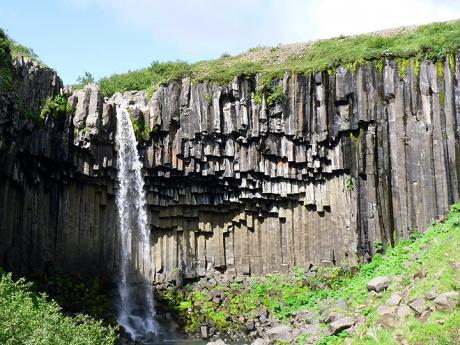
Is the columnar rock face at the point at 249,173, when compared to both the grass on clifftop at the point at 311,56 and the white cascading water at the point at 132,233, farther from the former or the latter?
the grass on clifftop at the point at 311,56

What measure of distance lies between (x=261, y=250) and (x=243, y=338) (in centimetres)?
542

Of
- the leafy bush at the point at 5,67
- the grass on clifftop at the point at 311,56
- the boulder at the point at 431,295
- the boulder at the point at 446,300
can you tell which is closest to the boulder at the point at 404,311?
the boulder at the point at 431,295

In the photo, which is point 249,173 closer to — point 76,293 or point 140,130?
point 140,130

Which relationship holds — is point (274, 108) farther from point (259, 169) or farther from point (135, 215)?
point (135, 215)

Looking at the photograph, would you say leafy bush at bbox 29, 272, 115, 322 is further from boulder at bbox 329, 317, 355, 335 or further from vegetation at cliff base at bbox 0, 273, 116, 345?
boulder at bbox 329, 317, 355, 335

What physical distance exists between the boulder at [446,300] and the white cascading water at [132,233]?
1422 centimetres

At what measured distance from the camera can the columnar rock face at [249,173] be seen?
24812 mm

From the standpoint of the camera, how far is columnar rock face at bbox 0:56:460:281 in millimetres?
24812

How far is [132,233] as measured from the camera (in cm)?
2902

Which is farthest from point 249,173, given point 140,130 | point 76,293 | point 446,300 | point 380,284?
point 446,300

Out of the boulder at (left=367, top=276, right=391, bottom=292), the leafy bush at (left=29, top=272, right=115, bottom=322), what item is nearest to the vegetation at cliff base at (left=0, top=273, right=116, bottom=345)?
the boulder at (left=367, top=276, right=391, bottom=292)

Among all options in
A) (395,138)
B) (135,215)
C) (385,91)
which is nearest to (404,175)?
(395,138)

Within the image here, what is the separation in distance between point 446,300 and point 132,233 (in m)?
16.4

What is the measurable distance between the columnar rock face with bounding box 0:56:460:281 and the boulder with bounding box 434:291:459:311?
27.3ft
